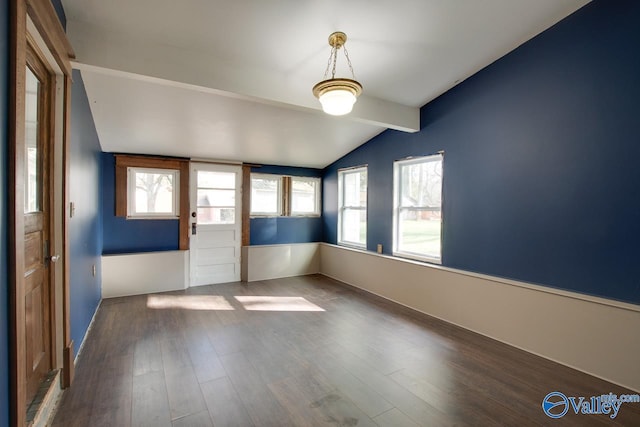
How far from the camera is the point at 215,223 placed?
5.27 m

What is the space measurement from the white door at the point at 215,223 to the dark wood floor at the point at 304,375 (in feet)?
4.76

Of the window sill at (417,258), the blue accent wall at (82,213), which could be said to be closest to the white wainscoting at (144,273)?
the blue accent wall at (82,213)

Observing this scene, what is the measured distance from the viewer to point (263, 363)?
259cm

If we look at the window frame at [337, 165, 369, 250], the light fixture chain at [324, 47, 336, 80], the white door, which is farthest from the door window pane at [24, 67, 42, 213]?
the window frame at [337, 165, 369, 250]

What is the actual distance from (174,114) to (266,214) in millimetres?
2605

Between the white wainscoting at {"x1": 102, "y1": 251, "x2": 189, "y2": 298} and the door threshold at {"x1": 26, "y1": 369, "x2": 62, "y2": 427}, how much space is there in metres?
2.48

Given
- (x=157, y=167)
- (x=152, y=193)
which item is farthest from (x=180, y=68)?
(x=152, y=193)

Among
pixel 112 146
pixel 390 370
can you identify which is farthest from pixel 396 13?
pixel 112 146

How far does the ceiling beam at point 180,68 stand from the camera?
2291 millimetres

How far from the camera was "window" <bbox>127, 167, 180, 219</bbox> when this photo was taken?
4.68 m

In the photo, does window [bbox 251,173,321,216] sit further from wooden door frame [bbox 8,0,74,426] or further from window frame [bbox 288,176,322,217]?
wooden door frame [bbox 8,0,74,426]

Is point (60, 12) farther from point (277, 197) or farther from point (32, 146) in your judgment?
point (277, 197)

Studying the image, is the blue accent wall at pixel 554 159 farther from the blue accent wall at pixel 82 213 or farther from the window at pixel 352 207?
the blue accent wall at pixel 82 213

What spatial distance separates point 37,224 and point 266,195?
12.9 feet
